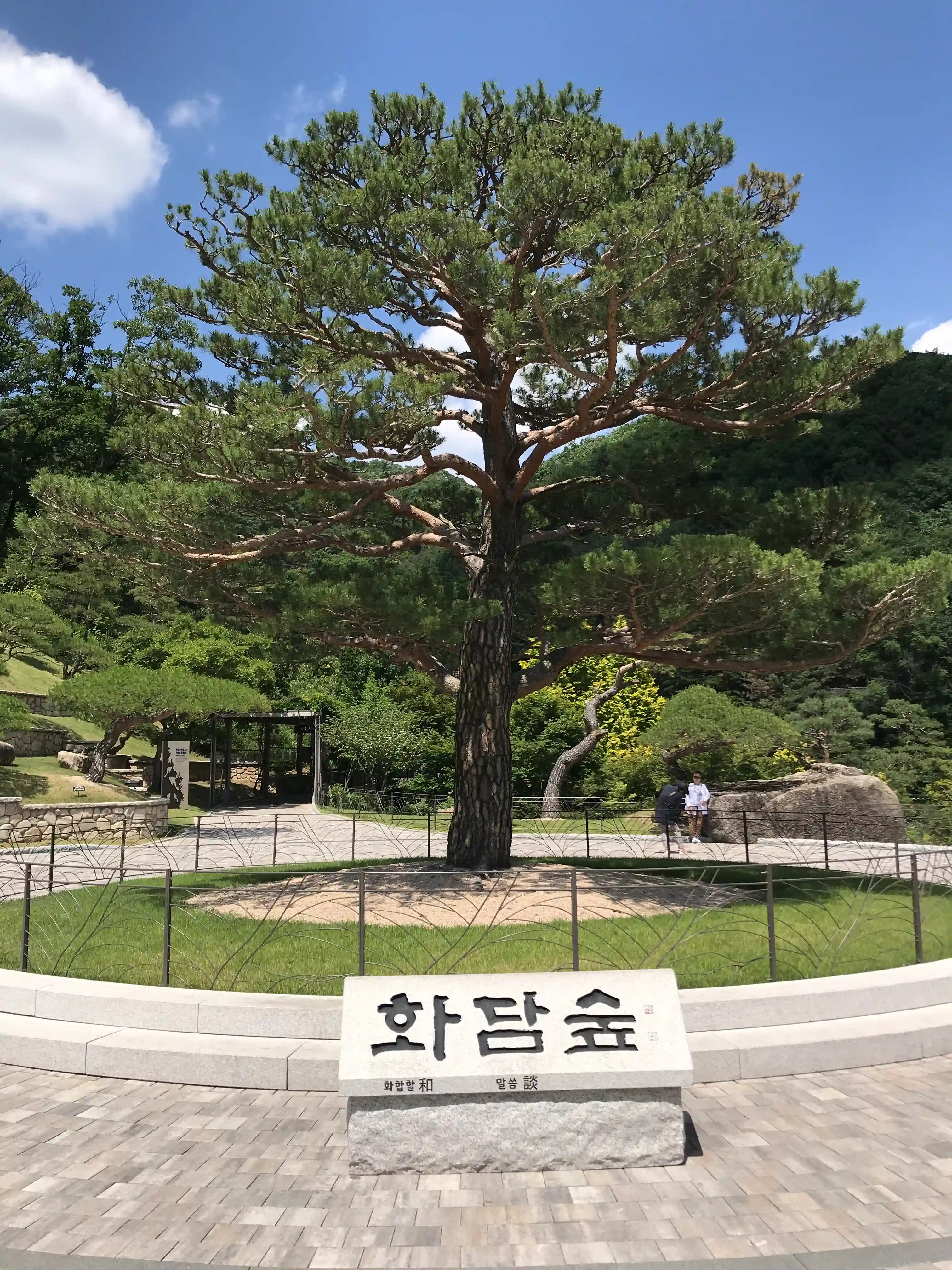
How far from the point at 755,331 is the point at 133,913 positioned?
8043 millimetres

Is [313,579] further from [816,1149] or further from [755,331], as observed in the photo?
[816,1149]

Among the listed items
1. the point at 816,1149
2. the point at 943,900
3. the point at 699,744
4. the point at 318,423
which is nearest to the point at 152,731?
the point at 699,744

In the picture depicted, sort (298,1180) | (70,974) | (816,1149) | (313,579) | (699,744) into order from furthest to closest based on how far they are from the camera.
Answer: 1. (699,744)
2. (313,579)
3. (70,974)
4. (816,1149)
5. (298,1180)

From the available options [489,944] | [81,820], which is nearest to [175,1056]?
[489,944]

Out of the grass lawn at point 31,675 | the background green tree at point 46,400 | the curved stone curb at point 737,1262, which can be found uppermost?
the background green tree at point 46,400

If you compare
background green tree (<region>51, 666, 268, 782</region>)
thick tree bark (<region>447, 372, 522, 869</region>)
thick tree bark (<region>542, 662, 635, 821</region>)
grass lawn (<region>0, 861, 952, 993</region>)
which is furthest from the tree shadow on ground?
thick tree bark (<region>447, 372, 522, 869</region>)

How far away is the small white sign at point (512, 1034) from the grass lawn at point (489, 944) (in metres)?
1.73

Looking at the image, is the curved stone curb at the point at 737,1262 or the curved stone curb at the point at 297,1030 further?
the curved stone curb at the point at 297,1030

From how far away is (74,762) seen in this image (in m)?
23.2

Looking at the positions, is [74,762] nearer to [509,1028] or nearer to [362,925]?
[362,925]

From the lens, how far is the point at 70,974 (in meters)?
6.36

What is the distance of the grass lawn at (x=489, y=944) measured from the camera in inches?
249

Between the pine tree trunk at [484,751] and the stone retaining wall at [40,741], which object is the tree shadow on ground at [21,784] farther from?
the pine tree trunk at [484,751]

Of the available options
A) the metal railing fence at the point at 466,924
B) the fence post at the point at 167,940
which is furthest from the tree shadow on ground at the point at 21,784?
the fence post at the point at 167,940
